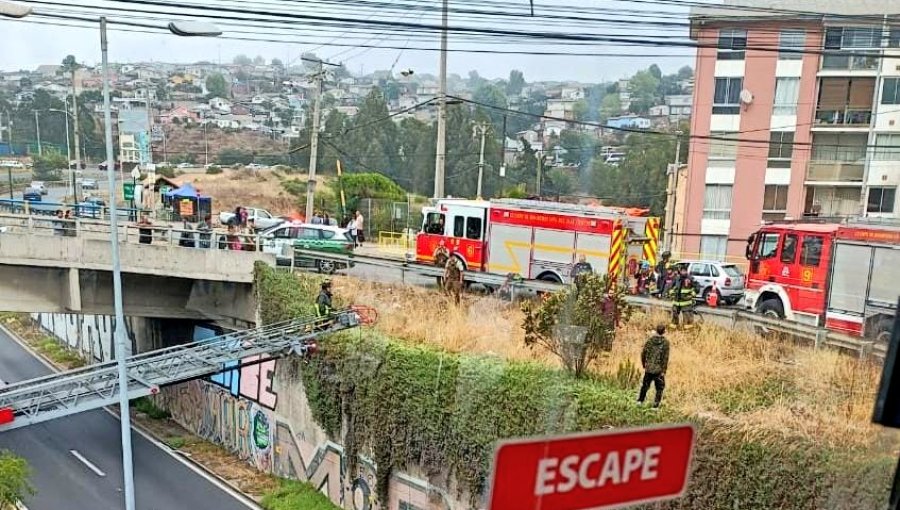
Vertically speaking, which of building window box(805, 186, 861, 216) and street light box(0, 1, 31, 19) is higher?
street light box(0, 1, 31, 19)

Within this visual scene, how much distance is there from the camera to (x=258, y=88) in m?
17.7

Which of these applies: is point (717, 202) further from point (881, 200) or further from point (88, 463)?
point (88, 463)

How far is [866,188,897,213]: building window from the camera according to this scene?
18.9 feet

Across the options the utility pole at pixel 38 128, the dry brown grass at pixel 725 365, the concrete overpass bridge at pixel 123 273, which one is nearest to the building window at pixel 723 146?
the dry brown grass at pixel 725 365

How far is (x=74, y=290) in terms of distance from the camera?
36.3 feet

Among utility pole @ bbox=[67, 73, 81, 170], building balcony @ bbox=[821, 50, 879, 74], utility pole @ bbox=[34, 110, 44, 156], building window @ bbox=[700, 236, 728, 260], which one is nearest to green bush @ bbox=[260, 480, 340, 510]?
building window @ bbox=[700, 236, 728, 260]

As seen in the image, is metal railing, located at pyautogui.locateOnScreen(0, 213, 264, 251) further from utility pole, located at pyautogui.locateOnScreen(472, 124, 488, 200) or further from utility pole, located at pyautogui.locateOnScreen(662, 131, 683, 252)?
utility pole, located at pyautogui.locateOnScreen(662, 131, 683, 252)

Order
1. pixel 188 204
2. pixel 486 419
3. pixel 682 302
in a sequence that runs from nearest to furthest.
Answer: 1. pixel 486 419
2. pixel 682 302
3. pixel 188 204

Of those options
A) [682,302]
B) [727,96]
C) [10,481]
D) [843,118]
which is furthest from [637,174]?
[10,481]

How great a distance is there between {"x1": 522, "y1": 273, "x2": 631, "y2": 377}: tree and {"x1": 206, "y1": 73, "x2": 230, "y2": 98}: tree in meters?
14.9

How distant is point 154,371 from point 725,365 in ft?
25.9

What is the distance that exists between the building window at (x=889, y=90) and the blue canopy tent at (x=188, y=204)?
13560 mm

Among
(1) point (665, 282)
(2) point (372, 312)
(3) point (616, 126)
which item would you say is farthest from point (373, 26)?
(1) point (665, 282)

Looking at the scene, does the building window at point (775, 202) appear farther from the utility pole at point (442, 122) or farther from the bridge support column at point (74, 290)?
the bridge support column at point (74, 290)
